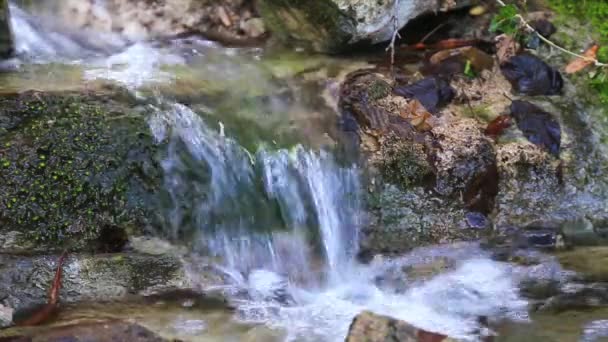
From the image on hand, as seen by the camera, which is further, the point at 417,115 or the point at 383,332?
the point at 417,115

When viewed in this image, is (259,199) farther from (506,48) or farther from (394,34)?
(506,48)

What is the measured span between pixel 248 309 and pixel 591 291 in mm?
2057

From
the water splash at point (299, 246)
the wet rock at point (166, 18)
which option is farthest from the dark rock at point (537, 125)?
the wet rock at point (166, 18)

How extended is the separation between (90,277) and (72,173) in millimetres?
591

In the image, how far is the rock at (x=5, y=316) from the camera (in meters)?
3.61

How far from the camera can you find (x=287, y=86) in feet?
15.9

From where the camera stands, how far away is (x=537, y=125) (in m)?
4.50

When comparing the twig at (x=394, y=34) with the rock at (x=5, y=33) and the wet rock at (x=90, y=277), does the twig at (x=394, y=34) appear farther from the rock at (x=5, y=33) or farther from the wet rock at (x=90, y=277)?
the rock at (x=5, y=33)

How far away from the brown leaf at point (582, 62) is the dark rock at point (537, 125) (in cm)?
47

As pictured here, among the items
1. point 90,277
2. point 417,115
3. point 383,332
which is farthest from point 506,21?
point 90,277

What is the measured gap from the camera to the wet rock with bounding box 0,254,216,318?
373cm

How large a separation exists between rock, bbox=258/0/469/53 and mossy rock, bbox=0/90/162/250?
63.3 inches

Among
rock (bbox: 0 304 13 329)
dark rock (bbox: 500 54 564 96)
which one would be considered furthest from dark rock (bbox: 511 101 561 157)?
rock (bbox: 0 304 13 329)

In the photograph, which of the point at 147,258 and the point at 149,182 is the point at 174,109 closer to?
the point at 149,182
